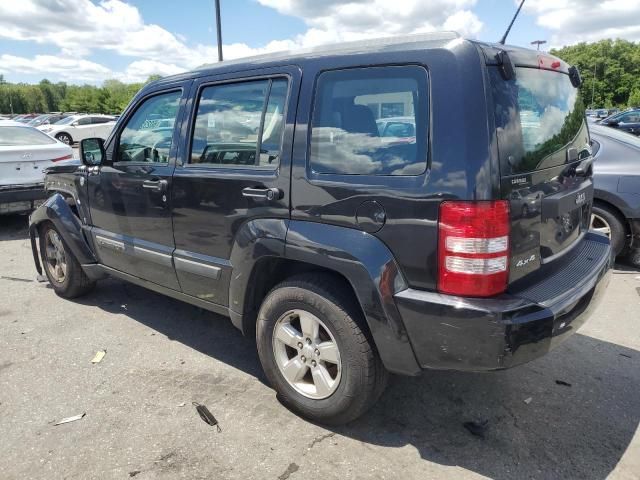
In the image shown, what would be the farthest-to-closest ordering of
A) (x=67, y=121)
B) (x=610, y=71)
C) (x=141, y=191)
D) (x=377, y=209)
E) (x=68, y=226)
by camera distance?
(x=610, y=71) < (x=67, y=121) < (x=68, y=226) < (x=141, y=191) < (x=377, y=209)

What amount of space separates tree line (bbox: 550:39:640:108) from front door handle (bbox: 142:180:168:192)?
271ft

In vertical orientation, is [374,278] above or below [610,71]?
below

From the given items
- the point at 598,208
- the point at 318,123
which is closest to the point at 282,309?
the point at 318,123

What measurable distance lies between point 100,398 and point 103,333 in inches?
43.0

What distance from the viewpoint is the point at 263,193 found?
110 inches

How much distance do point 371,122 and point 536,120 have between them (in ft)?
2.77

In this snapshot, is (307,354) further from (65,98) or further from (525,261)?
(65,98)

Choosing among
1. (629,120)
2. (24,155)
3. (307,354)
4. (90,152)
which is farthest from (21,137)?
(629,120)

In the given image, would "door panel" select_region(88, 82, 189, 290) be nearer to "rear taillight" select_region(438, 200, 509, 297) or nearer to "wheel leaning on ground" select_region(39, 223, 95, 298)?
"wheel leaning on ground" select_region(39, 223, 95, 298)

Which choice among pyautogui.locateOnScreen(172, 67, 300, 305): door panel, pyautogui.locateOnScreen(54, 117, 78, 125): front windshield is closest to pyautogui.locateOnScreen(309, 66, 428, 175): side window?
pyautogui.locateOnScreen(172, 67, 300, 305): door panel

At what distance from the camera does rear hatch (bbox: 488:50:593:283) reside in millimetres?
2258

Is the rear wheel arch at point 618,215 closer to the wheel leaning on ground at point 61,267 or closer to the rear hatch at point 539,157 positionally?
the rear hatch at point 539,157

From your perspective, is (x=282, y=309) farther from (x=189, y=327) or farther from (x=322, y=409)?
(x=189, y=327)

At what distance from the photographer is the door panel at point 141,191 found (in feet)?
11.4
